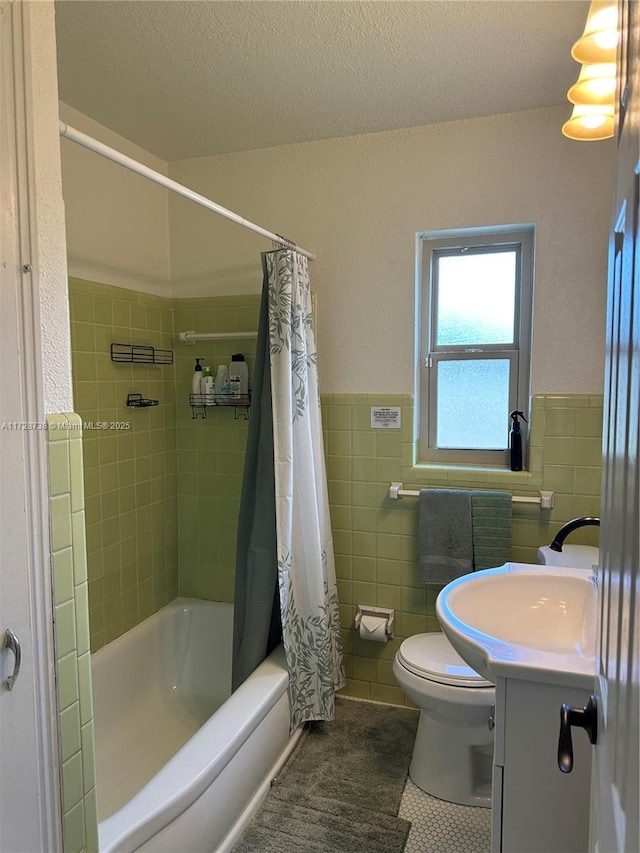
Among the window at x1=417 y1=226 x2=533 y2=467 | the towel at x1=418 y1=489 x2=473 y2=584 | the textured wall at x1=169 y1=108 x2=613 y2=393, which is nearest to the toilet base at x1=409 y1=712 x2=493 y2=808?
the towel at x1=418 y1=489 x2=473 y2=584

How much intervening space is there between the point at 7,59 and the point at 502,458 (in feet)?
6.78

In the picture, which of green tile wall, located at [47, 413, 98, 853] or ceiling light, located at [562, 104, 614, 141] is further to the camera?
ceiling light, located at [562, 104, 614, 141]

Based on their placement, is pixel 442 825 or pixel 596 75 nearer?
pixel 596 75

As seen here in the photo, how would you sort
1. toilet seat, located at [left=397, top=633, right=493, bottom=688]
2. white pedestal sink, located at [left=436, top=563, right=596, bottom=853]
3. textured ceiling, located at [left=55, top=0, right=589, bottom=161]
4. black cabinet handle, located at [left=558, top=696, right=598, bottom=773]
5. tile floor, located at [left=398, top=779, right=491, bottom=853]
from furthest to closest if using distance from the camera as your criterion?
1. toilet seat, located at [left=397, top=633, right=493, bottom=688]
2. tile floor, located at [left=398, top=779, right=491, bottom=853]
3. textured ceiling, located at [left=55, top=0, right=589, bottom=161]
4. white pedestal sink, located at [left=436, top=563, right=596, bottom=853]
5. black cabinet handle, located at [left=558, top=696, right=598, bottom=773]

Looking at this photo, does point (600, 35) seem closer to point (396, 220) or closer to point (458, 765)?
point (396, 220)

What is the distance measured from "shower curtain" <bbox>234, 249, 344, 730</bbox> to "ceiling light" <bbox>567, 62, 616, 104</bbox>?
1.09 meters

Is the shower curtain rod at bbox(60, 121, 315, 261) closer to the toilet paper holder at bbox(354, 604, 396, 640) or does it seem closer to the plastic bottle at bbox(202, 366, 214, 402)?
the plastic bottle at bbox(202, 366, 214, 402)

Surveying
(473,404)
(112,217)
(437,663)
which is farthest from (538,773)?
(112,217)

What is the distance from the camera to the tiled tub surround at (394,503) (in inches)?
84.4

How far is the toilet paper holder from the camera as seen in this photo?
7.75 ft

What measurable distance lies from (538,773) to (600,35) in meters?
1.52

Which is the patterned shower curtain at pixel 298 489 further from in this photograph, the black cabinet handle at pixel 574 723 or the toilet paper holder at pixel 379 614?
the black cabinet handle at pixel 574 723

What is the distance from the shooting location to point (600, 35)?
42.1 inches

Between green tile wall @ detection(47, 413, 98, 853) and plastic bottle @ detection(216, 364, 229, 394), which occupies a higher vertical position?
plastic bottle @ detection(216, 364, 229, 394)
